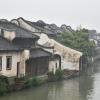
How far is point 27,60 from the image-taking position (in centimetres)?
3734

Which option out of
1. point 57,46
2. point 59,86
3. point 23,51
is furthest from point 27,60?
point 57,46

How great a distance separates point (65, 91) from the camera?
3494 centimetres

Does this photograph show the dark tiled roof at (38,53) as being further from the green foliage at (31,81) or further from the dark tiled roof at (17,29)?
the green foliage at (31,81)

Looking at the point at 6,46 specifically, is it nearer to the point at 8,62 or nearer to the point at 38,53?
the point at 8,62

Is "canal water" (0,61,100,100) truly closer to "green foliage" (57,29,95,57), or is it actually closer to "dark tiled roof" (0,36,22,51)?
"dark tiled roof" (0,36,22,51)

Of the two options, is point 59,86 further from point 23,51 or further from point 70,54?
point 70,54

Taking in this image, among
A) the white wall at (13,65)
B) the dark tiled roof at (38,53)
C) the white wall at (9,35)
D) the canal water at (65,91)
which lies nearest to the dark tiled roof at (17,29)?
the white wall at (9,35)

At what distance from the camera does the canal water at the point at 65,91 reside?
31312mm

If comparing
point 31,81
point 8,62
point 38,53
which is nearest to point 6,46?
point 8,62

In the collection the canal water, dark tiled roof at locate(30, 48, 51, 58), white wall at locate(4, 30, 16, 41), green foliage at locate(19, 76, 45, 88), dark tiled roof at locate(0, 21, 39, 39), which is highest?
dark tiled roof at locate(0, 21, 39, 39)

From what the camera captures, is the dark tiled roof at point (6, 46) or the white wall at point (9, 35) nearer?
the dark tiled roof at point (6, 46)

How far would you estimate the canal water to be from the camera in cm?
3131

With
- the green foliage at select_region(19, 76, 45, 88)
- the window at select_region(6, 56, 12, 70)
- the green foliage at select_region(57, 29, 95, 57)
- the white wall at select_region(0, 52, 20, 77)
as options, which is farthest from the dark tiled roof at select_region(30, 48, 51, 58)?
the green foliage at select_region(57, 29, 95, 57)

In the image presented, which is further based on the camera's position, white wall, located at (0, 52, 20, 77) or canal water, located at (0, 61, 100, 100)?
white wall, located at (0, 52, 20, 77)
